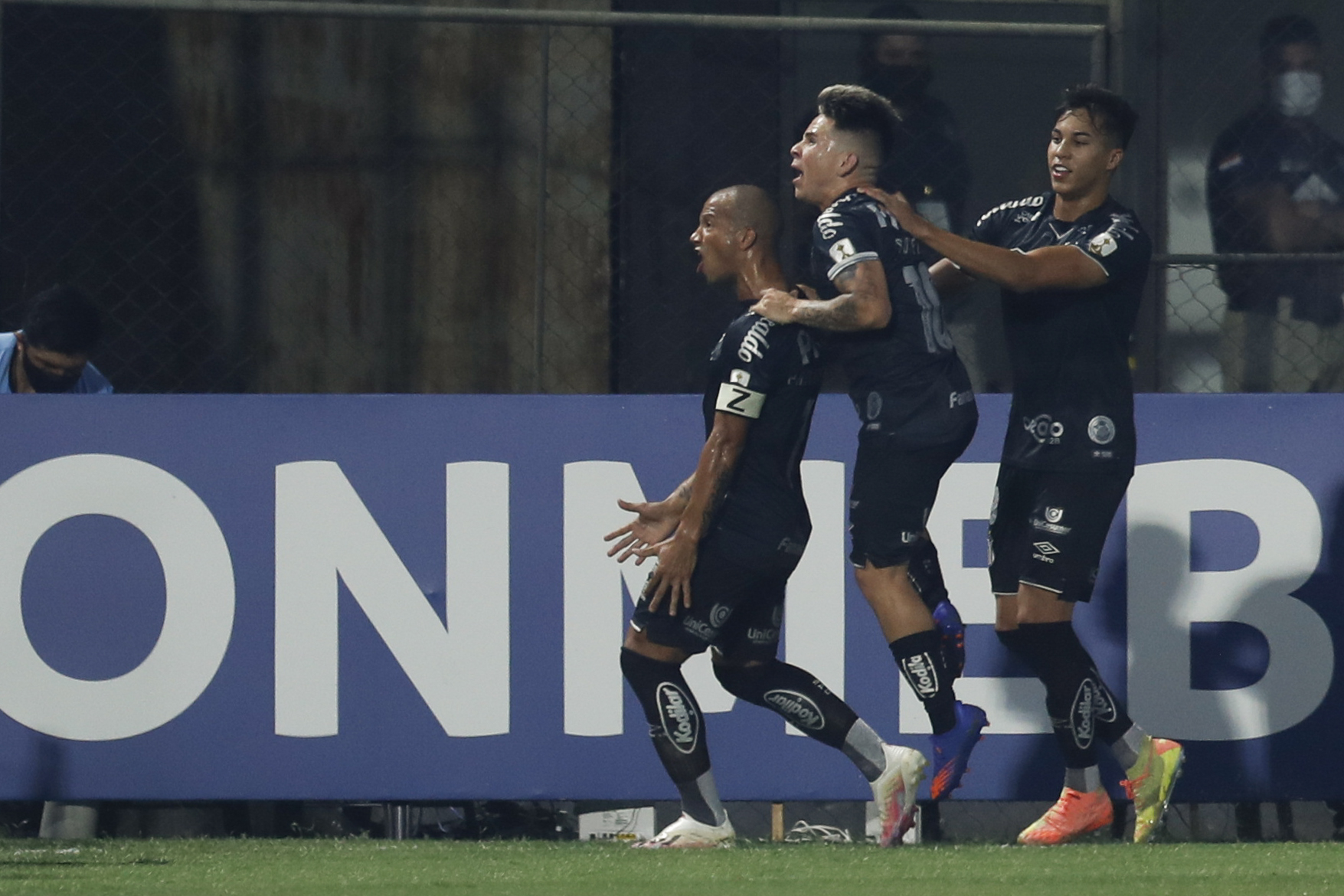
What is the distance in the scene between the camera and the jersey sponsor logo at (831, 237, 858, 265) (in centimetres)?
555

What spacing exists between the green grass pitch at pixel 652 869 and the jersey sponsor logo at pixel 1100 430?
1.17m

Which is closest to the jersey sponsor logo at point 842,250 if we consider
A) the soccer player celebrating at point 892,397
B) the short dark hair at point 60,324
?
the soccer player celebrating at point 892,397

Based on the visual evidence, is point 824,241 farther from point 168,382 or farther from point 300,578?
point 168,382

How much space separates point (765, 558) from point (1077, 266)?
4.03ft

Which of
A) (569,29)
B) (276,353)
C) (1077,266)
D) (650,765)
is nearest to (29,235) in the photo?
(276,353)

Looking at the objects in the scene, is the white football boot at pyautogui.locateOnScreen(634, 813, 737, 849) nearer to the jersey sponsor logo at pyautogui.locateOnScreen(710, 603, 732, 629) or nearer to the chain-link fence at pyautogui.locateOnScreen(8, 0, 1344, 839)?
Result: the jersey sponsor logo at pyautogui.locateOnScreen(710, 603, 732, 629)

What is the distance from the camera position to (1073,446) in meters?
5.73

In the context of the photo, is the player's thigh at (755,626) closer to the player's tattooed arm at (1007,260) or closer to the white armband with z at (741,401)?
the white armband with z at (741,401)

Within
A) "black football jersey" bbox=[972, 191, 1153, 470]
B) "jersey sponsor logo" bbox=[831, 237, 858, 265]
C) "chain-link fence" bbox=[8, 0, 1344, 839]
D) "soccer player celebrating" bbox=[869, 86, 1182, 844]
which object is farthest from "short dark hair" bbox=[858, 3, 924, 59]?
"jersey sponsor logo" bbox=[831, 237, 858, 265]

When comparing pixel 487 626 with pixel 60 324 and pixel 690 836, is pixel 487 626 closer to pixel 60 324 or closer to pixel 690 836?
pixel 690 836

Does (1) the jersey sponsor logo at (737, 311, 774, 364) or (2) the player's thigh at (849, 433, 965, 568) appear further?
(2) the player's thigh at (849, 433, 965, 568)

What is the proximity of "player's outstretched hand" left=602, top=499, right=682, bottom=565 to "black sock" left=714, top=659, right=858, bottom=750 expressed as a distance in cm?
41

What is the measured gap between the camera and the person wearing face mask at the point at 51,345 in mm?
Result: 6742

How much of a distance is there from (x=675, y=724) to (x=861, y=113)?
72.1 inches
